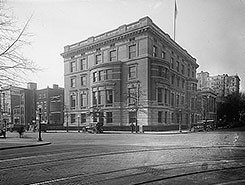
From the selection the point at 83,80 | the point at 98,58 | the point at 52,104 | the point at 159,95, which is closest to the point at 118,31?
the point at 98,58

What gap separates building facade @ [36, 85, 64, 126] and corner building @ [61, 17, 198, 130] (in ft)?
A: 33.3

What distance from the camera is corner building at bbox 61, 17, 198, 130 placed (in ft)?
34.8

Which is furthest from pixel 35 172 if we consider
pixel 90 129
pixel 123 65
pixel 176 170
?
pixel 90 129

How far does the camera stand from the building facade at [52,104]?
4238cm

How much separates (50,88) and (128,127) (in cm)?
3136

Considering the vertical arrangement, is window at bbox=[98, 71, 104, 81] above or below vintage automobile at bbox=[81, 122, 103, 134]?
above

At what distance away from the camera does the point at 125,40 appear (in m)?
16.9

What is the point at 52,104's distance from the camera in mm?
43656

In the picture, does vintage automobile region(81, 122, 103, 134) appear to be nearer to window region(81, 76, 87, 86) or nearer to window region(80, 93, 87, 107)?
window region(80, 93, 87, 107)

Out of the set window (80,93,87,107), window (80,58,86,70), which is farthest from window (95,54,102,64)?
window (80,93,87,107)

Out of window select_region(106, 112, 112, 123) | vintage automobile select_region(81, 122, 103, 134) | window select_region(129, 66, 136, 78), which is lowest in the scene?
vintage automobile select_region(81, 122, 103, 134)

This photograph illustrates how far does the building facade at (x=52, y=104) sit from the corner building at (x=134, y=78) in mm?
10157

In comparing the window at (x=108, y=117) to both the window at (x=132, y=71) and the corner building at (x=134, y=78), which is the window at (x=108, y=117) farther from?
the window at (x=132, y=71)

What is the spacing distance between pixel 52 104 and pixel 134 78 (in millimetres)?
31167
